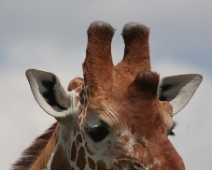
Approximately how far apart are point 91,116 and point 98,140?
39 centimetres

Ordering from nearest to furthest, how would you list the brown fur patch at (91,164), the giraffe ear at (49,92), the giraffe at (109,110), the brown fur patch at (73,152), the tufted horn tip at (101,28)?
1. the giraffe at (109,110)
2. the brown fur patch at (91,164)
3. the brown fur patch at (73,152)
4. the giraffe ear at (49,92)
5. the tufted horn tip at (101,28)

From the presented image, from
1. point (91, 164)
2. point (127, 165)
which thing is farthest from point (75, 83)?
point (127, 165)

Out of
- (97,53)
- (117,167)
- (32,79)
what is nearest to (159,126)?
(117,167)

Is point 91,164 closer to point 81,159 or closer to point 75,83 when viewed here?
point 81,159

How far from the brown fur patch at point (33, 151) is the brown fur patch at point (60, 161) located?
1.00 metres

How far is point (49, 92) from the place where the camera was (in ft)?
30.9

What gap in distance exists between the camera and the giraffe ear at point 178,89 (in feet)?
33.6

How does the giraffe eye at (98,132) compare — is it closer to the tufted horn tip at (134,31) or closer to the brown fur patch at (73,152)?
the brown fur patch at (73,152)

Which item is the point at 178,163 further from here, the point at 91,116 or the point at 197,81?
the point at 197,81

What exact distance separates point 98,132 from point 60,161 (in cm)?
127

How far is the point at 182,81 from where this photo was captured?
34.2 ft

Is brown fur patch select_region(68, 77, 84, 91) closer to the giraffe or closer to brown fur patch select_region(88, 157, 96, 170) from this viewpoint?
the giraffe

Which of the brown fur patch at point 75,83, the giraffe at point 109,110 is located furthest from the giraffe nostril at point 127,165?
the brown fur patch at point 75,83

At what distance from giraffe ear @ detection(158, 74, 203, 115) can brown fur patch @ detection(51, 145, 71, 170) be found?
214 cm
